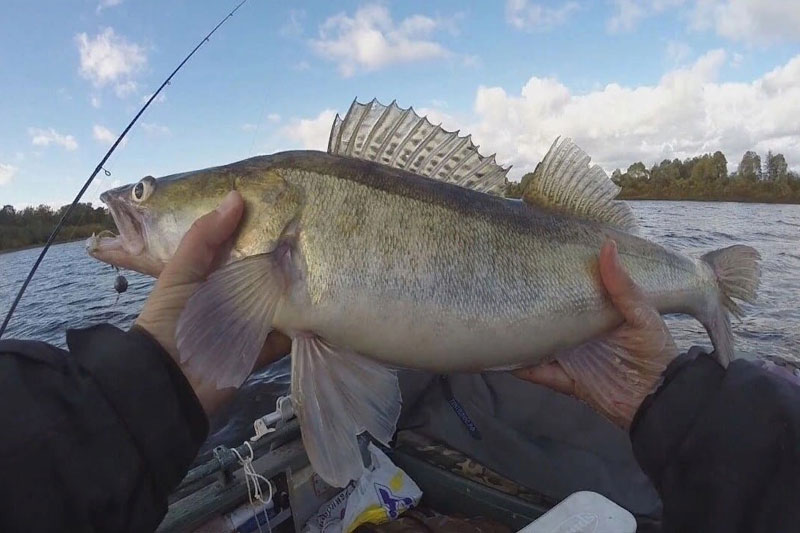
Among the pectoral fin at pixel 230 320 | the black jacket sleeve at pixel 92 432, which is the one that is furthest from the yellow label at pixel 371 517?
the black jacket sleeve at pixel 92 432

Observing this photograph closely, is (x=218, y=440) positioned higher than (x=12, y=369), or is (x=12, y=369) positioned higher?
(x=12, y=369)

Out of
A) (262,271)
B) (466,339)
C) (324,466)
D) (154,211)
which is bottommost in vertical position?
(324,466)

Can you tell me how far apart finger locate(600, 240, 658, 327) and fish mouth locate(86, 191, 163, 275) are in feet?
6.39

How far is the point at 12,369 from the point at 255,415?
6.81 m

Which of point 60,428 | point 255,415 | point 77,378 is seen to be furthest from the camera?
point 255,415

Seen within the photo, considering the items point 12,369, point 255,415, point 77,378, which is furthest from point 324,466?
point 255,415

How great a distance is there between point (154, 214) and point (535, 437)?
2.84 meters

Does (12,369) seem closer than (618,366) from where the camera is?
Yes

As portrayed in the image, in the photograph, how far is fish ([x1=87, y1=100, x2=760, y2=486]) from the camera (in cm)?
207

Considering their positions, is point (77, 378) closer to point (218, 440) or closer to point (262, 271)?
point (262, 271)

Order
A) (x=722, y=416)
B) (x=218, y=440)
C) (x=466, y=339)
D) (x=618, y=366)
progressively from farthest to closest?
1. (x=218, y=440)
2. (x=618, y=366)
3. (x=466, y=339)
4. (x=722, y=416)

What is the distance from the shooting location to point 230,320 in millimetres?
2006

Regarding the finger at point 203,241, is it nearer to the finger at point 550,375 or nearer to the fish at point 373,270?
the fish at point 373,270

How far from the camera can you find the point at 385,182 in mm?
2260
